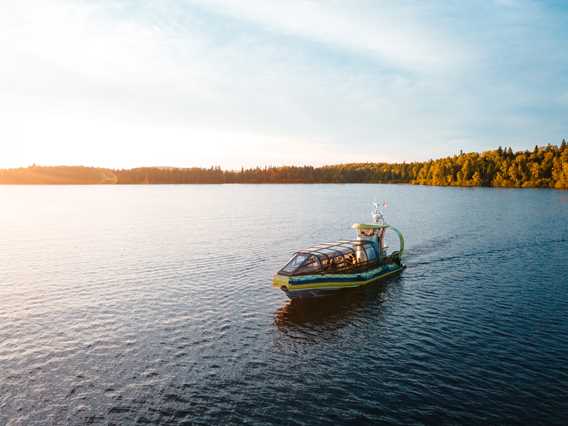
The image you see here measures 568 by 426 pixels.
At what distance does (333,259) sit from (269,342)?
657 inches

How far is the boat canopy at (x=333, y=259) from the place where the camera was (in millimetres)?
45031

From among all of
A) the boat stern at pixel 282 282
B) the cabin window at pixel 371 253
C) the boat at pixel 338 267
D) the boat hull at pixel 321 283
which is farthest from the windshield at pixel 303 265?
the cabin window at pixel 371 253

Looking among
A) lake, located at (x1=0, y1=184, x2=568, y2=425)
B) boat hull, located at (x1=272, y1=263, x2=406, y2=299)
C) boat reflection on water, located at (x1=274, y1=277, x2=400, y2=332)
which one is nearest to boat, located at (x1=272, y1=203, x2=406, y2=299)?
boat hull, located at (x1=272, y1=263, x2=406, y2=299)

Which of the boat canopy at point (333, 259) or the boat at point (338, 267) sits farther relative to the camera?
the boat canopy at point (333, 259)

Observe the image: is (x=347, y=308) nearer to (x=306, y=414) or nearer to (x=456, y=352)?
(x=456, y=352)

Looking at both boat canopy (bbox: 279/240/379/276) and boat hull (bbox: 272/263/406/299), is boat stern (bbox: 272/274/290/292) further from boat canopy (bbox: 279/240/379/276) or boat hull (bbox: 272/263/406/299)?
Result: boat canopy (bbox: 279/240/379/276)

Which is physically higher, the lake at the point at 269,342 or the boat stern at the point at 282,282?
the boat stern at the point at 282,282

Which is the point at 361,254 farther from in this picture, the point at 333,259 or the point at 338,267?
the point at 333,259

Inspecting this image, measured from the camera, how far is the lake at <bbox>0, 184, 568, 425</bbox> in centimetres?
2472

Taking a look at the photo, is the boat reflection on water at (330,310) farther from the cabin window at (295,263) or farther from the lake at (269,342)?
the cabin window at (295,263)

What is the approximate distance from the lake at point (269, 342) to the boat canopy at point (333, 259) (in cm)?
360

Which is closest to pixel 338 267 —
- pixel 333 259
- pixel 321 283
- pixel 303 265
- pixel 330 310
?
pixel 333 259

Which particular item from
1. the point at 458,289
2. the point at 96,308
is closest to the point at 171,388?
the point at 96,308

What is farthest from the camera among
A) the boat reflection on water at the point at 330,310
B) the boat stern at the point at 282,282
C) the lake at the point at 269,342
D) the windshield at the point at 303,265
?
the windshield at the point at 303,265
